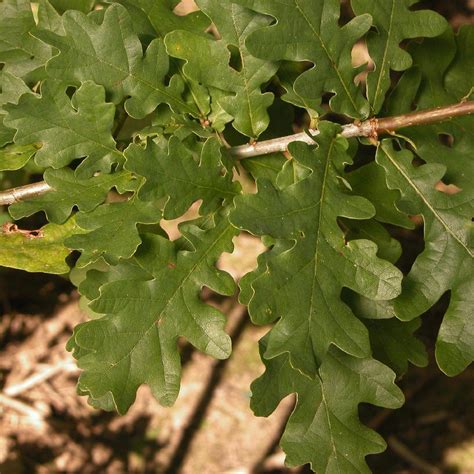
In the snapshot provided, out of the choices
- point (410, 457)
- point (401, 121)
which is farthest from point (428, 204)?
point (410, 457)

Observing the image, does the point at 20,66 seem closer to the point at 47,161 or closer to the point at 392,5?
the point at 47,161

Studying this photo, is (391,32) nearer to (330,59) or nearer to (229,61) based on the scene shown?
(330,59)

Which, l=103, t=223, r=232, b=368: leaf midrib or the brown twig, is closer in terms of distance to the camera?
l=103, t=223, r=232, b=368: leaf midrib

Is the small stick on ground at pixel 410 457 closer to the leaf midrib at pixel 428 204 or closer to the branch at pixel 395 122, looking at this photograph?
the leaf midrib at pixel 428 204

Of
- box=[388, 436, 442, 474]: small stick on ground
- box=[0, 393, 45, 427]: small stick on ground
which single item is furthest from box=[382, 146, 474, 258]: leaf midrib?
box=[0, 393, 45, 427]: small stick on ground

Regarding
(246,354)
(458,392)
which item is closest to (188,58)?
(246,354)

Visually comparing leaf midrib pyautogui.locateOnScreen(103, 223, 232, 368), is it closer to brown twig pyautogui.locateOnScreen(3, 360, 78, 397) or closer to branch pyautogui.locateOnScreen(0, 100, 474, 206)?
branch pyautogui.locateOnScreen(0, 100, 474, 206)

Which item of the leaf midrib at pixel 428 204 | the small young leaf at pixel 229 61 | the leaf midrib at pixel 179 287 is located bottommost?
the leaf midrib at pixel 179 287

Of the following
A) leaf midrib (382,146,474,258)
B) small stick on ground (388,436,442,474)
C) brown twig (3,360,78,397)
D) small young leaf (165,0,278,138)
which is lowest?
A: small stick on ground (388,436,442,474)

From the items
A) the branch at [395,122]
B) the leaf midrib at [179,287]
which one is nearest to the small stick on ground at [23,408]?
the leaf midrib at [179,287]
